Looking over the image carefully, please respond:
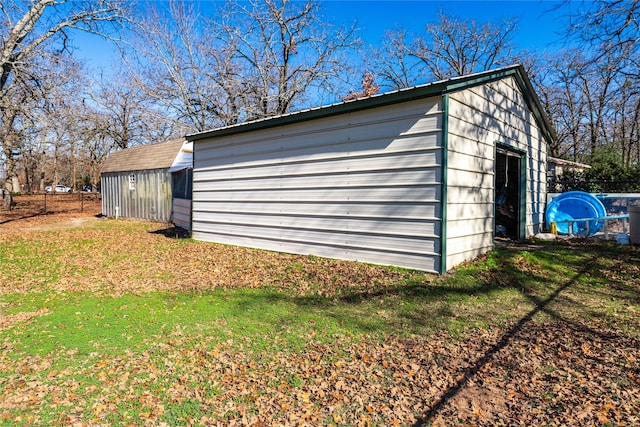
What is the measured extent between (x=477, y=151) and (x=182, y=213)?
35.3 feet

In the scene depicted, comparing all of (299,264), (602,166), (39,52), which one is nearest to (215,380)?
(299,264)

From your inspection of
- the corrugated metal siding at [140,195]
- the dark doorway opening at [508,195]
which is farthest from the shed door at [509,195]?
the corrugated metal siding at [140,195]

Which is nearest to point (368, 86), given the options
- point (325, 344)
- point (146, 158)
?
point (146, 158)

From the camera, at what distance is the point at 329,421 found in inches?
103

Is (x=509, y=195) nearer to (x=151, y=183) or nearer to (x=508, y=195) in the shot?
(x=508, y=195)

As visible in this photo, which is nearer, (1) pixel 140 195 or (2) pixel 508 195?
(2) pixel 508 195

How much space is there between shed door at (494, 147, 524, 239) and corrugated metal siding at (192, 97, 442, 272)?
12.8ft

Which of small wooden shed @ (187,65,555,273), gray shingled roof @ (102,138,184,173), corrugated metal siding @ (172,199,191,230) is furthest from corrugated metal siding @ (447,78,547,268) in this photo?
gray shingled roof @ (102,138,184,173)

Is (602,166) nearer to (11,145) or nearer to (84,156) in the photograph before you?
(11,145)

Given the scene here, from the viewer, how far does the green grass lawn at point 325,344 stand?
2723 mm

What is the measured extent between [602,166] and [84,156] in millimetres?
38809

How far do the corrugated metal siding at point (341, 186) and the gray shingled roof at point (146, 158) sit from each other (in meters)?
7.15

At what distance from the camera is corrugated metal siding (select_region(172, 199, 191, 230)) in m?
13.1

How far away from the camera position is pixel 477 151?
272 inches
